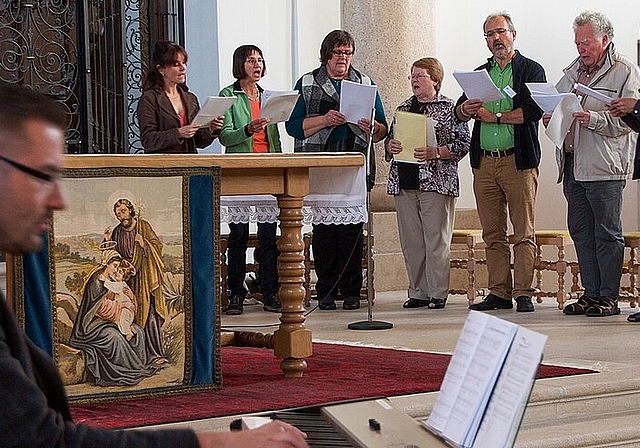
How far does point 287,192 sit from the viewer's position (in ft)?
14.7

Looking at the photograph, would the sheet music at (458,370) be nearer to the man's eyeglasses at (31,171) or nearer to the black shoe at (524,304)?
the man's eyeglasses at (31,171)

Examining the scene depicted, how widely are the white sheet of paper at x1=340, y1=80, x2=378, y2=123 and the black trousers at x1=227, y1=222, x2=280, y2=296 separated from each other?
1223mm

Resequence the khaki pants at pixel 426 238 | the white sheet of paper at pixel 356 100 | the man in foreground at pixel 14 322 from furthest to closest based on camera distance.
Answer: the khaki pants at pixel 426 238, the white sheet of paper at pixel 356 100, the man in foreground at pixel 14 322

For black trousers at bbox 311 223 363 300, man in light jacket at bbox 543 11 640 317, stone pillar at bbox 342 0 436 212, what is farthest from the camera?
stone pillar at bbox 342 0 436 212

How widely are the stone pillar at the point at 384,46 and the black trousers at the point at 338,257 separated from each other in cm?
141

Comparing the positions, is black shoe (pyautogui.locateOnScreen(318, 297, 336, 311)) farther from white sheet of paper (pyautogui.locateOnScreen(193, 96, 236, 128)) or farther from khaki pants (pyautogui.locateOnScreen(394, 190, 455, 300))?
white sheet of paper (pyautogui.locateOnScreen(193, 96, 236, 128))

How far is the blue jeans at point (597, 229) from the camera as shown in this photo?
685 centimetres

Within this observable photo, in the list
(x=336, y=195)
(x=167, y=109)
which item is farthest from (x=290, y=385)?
(x=167, y=109)

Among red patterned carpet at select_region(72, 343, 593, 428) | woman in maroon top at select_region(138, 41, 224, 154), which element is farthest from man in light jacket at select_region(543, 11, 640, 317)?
woman in maroon top at select_region(138, 41, 224, 154)

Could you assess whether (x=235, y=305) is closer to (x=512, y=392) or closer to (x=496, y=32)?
(x=496, y=32)

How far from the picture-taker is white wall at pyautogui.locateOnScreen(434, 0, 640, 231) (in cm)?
1004

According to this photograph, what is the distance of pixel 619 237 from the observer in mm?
6930

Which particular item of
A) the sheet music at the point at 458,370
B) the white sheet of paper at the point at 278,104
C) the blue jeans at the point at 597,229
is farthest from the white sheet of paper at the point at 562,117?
the sheet music at the point at 458,370

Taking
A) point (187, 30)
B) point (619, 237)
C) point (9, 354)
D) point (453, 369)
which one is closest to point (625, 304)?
point (619, 237)
